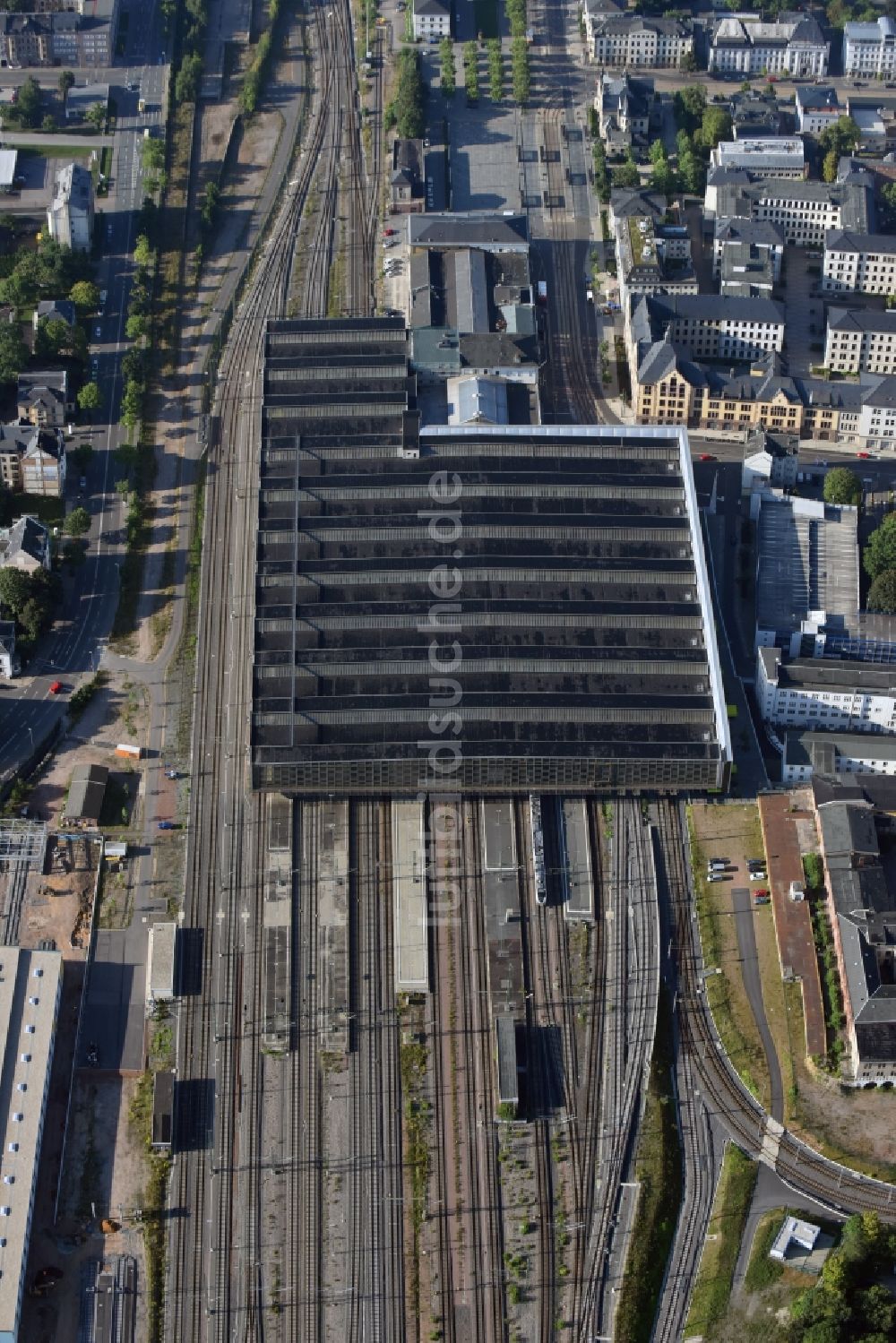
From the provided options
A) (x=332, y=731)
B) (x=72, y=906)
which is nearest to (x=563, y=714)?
(x=332, y=731)

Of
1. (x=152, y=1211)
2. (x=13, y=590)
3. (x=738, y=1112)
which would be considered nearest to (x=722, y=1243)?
(x=738, y=1112)

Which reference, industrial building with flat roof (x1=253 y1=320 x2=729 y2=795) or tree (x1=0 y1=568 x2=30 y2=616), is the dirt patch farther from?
tree (x1=0 y1=568 x2=30 y2=616)

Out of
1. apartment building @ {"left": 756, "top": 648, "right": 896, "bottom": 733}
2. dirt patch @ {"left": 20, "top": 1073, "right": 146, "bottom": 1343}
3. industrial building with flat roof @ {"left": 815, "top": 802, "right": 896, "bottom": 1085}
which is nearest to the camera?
dirt patch @ {"left": 20, "top": 1073, "right": 146, "bottom": 1343}

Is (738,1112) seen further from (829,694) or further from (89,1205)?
(89,1205)

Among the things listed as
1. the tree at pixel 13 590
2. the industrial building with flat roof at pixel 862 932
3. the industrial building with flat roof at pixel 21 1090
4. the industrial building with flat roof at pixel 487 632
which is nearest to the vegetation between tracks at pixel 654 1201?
the industrial building with flat roof at pixel 862 932

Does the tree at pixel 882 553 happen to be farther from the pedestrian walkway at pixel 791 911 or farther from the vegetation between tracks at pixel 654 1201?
the vegetation between tracks at pixel 654 1201

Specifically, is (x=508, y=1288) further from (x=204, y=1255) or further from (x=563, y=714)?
(x=563, y=714)

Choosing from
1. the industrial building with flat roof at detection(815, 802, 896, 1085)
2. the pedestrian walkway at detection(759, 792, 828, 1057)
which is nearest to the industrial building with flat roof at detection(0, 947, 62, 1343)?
the pedestrian walkway at detection(759, 792, 828, 1057)
